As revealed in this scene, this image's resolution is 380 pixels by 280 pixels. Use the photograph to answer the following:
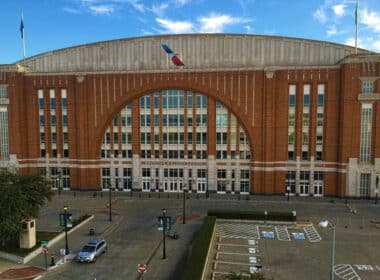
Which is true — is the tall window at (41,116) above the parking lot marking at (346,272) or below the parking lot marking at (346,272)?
above

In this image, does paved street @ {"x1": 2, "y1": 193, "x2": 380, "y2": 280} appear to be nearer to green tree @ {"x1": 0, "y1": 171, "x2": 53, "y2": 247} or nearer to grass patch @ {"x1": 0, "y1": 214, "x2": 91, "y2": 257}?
grass patch @ {"x1": 0, "y1": 214, "x2": 91, "y2": 257}

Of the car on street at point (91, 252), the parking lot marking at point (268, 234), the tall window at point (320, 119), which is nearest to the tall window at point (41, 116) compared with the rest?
the car on street at point (91, 252)

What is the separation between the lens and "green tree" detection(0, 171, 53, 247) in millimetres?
26281

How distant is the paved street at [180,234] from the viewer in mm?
24875

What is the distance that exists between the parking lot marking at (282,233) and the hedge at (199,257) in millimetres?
7998

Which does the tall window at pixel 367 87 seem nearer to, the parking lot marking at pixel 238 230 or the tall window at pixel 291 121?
the tall window at pixel 291 121

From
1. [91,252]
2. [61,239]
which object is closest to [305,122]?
[91,252]

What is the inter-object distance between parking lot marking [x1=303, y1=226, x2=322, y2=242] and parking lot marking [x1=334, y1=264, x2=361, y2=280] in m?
6.19

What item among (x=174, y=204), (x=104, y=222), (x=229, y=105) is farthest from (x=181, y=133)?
(x=104, y=222)

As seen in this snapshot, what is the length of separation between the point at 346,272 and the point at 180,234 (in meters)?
17.3

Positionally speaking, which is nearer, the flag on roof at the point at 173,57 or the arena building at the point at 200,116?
the arena building at the point at 200,116

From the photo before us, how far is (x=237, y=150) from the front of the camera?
5384 cm

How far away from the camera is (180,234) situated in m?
33.6

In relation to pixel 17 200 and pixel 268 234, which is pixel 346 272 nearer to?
pixel 268 234
